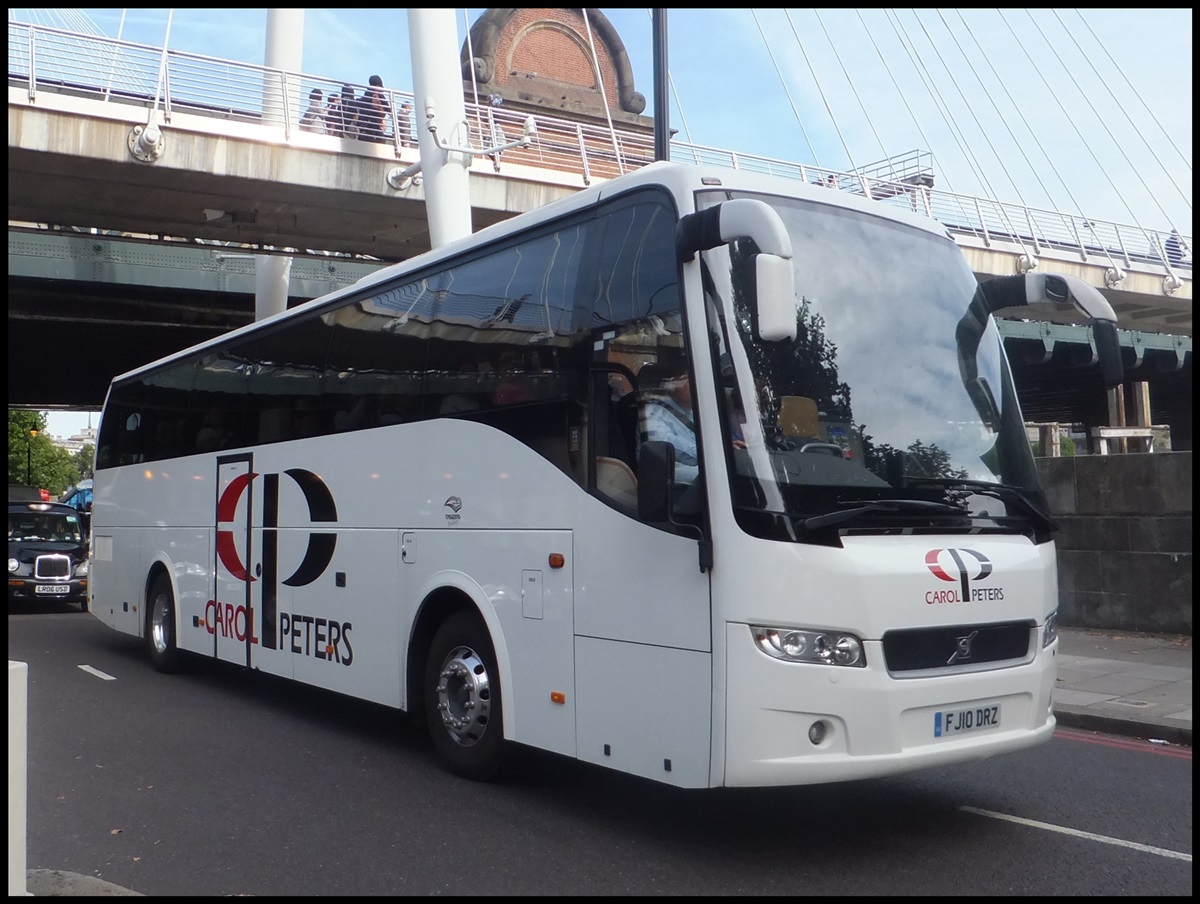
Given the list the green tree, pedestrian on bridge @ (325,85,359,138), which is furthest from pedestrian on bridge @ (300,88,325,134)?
the green tree

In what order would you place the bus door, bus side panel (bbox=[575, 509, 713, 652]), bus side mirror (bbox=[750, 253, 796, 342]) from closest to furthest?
1. bus side mirror (bbox=[750, 253, 796, 342])
2. bus side panel (bbox=[575, 509, 713, 652])
3. the bus door

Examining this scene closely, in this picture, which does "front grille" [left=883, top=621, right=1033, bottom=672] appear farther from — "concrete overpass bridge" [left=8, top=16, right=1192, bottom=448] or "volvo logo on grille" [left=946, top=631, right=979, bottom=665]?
"concrete overpass bridge" [left=8, top=16, right=1192, bottom=448]

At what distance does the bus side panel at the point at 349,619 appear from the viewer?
26.0 ft

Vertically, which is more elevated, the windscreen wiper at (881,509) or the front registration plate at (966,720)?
the windscreen wiper at (881,509)

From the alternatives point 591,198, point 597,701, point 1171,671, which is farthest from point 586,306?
point 1171,671

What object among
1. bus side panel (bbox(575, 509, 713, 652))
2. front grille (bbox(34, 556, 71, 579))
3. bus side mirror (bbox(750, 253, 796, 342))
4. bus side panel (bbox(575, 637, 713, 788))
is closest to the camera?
bus side mirror (bbox(750, 253, 796, 342))

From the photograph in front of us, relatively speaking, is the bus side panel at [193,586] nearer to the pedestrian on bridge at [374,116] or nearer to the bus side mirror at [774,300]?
the bus side mirror at [774,300]

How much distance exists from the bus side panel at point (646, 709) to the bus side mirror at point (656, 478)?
0.66 m

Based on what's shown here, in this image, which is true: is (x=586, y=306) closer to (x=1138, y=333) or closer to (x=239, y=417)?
(x=239, y=417)

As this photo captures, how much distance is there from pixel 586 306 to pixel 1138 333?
124ft

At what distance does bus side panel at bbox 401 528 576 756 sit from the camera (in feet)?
20.6

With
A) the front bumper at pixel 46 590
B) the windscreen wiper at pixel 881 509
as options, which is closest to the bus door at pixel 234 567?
the windscreen wiper at pixel 881 509

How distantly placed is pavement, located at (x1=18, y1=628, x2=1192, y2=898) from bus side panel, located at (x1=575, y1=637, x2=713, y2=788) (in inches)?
183

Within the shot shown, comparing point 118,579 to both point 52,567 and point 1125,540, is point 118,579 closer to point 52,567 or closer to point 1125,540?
point 52,567
